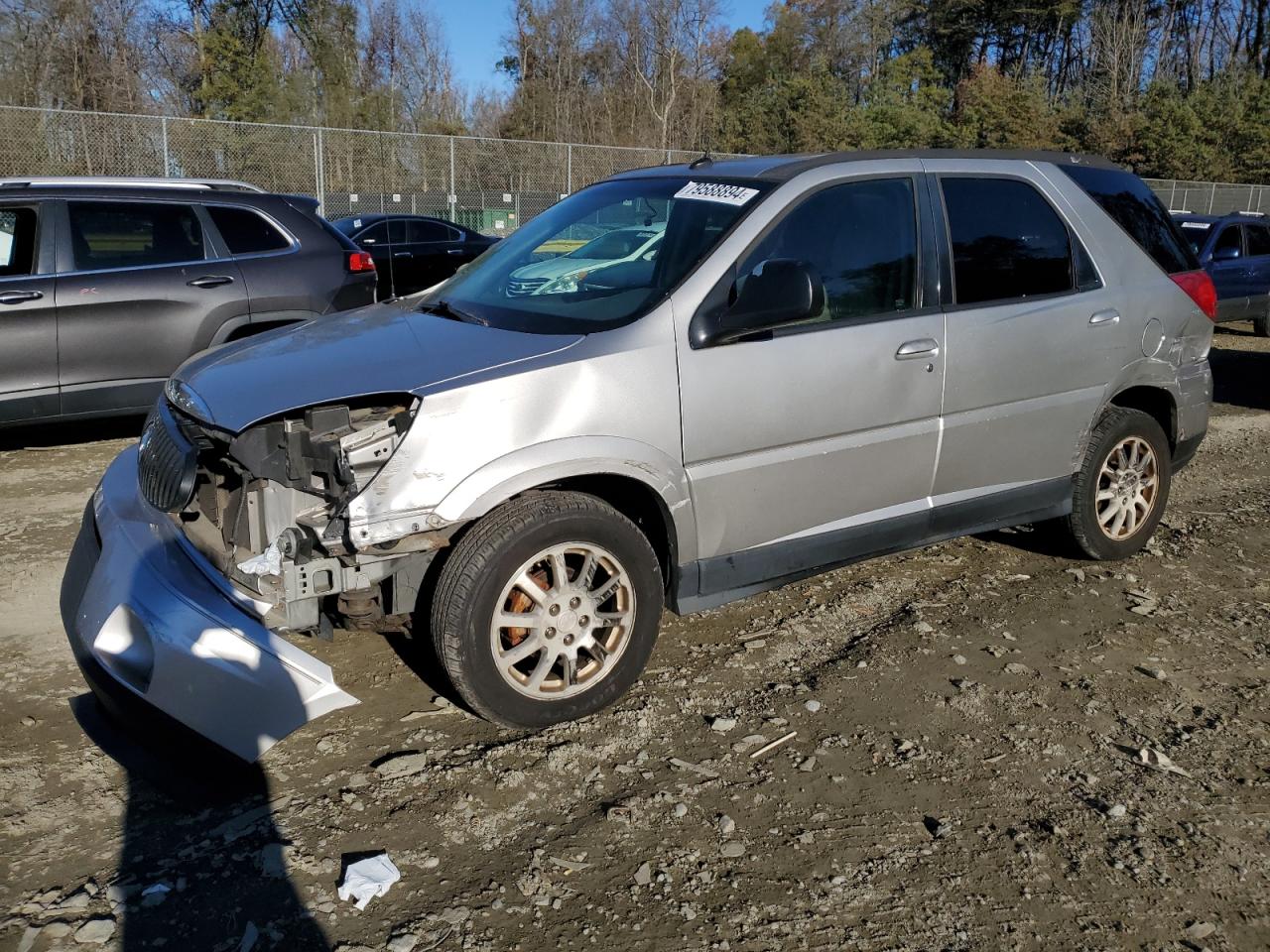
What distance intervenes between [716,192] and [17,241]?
4.80m

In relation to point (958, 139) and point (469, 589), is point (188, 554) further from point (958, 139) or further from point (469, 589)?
point (958, 139)

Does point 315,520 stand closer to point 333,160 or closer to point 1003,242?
point 1003,242

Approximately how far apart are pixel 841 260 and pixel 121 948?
10.5ft

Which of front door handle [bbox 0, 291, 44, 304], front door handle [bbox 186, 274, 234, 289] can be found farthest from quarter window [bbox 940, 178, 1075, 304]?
front door handle [bbox 0, 291, 44, 304]

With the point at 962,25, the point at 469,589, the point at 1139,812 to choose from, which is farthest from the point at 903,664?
the point at 962,25

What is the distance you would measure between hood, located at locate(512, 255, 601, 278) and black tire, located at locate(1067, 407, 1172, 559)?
8.00 ft

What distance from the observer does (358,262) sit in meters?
7.66

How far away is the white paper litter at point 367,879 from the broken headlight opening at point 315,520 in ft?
2.47

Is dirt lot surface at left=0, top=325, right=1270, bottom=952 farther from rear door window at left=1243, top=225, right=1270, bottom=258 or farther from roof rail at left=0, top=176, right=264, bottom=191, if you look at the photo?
rear door window at left=1243, top=225, right=1270, bottom=258

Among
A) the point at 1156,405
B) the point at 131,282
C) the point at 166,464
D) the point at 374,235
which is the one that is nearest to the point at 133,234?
the point at 131,282

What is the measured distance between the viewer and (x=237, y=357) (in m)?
3.70

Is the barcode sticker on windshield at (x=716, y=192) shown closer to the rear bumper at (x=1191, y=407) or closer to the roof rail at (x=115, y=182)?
the rear bumper at (x=1191, y=407)

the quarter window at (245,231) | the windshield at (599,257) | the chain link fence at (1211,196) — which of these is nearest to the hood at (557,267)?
the windshield at (599,257)

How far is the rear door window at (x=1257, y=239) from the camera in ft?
45.3
